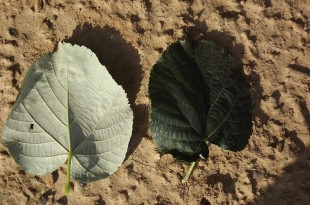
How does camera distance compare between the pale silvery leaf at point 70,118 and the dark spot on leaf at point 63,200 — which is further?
the dark spot on leaf at point 63,200

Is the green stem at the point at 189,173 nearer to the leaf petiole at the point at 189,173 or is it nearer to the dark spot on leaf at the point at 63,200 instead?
the leaf petiole at the point at 189,173

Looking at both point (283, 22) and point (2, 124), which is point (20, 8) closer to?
point (2, 124)

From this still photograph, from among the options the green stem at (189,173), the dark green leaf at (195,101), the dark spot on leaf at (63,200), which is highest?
the dark green leaf at (195,101)

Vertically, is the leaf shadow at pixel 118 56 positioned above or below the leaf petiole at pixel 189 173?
above

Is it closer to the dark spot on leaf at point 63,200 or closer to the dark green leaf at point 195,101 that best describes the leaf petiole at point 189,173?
the dark green leaf at point 195,101

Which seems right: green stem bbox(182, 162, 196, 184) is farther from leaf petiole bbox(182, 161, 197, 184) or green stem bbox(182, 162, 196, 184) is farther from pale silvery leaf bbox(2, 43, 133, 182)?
pale silvery leaf bbox(2, 43, 133, 182)

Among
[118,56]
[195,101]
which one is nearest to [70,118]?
[118,56]

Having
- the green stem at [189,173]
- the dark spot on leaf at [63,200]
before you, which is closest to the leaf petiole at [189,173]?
the green stem at [189,173]

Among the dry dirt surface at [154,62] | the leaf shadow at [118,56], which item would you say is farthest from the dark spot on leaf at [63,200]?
the leaf shadow at [118,56]
